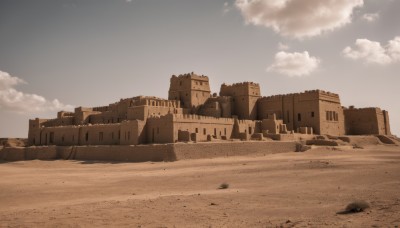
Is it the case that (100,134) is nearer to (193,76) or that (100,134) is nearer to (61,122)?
(61,122)

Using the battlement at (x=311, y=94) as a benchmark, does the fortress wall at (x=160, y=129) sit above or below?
below

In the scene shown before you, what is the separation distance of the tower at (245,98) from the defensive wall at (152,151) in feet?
45.6

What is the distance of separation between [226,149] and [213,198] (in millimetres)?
17959

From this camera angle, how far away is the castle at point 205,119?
Answer: 33938 millimetres

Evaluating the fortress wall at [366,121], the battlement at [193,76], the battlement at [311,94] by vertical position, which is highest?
the battlement at [193,76]

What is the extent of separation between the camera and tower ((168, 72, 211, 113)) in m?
47.9

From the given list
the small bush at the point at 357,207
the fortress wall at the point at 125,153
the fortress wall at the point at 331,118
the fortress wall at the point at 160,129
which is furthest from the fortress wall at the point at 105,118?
the small bush at the point at 357,207

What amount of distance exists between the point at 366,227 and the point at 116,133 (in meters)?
30.6

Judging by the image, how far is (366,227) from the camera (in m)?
8.09

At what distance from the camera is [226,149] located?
3131 centimetres

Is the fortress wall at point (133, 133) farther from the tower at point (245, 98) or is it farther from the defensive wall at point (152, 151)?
the tower at point (245, 98)

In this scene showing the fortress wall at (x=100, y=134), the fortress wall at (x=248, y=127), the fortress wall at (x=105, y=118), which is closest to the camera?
the fortress wall at (x=100, y=134)

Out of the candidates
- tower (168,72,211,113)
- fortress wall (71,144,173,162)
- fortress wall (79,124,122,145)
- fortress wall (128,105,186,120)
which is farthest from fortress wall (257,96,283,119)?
fortress wall (71,144,173,162)

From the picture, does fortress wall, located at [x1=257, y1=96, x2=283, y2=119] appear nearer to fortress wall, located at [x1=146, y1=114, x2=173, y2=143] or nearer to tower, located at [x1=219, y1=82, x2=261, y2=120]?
tower, located at [x1=219, y1=82, x2=261, y2=120]
